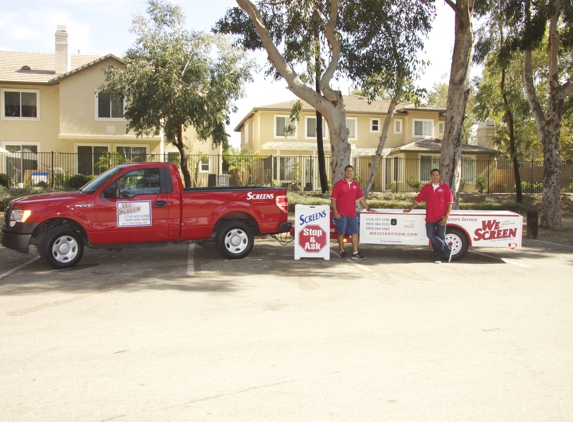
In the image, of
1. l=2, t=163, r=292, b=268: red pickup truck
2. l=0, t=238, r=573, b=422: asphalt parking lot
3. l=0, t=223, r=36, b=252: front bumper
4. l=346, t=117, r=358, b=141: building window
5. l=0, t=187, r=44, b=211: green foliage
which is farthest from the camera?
l=346, t=117, r=358, b=141: building window

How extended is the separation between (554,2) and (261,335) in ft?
51.8

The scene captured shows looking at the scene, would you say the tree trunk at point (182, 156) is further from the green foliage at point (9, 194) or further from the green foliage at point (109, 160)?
the green foliage at point (9, 194)

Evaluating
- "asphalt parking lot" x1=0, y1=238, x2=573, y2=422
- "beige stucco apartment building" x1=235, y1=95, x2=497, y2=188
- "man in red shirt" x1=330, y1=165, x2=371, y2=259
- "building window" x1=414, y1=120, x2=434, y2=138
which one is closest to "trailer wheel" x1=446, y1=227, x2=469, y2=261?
"asphalt parking lot" x1=0, y1=238, x2=573, y2=422

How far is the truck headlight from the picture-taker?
30.3 feet

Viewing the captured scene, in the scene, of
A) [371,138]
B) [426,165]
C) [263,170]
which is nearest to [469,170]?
[426,165]

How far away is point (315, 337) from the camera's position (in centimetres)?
574

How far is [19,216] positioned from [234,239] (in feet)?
Answer: 13.2

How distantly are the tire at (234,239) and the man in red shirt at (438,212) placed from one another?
359cm

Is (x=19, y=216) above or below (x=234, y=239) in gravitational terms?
above

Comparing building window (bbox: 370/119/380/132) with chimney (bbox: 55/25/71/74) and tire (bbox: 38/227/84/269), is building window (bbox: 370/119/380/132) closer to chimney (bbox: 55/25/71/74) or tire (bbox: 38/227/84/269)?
chimney (bbox: 55/25/71/74)

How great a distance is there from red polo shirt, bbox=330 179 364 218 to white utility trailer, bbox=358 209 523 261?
328 mm

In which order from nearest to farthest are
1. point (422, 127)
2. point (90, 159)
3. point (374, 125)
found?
point (90, 159), point (374, 125), point (422, 127)

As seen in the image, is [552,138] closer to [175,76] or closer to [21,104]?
[175,76]

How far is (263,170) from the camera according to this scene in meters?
29.9
